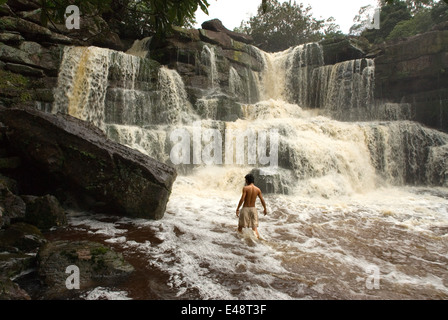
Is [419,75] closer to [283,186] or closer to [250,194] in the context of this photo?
[283,186]

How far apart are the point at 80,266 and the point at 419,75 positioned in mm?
18073

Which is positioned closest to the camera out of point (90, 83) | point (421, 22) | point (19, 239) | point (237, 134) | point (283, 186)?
point (19, 239)

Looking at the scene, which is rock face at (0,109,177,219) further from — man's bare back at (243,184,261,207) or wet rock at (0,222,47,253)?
man's bare back at (243,184,261,207)

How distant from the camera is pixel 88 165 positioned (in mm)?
5641

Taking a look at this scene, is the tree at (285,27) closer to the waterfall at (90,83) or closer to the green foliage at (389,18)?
the green foliage at (389,18)

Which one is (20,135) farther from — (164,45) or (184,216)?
(164,45)

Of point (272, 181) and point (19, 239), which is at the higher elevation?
point (272, 181)

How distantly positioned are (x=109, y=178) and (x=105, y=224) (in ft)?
3.01

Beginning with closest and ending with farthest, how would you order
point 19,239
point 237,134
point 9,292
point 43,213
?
point 9,292 < point 19,239 < point 43,213 < point 237,134

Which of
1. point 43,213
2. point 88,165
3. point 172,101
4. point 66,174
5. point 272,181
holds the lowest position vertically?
point 43,213

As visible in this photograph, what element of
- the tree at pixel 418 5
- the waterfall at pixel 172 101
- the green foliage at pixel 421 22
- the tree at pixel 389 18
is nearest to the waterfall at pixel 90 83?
the waterfall at pixel 172 101

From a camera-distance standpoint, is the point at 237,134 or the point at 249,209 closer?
the point at 249,209

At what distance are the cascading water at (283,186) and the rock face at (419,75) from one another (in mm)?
1016

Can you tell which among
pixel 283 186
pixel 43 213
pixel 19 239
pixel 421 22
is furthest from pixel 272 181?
pixel 421 22
